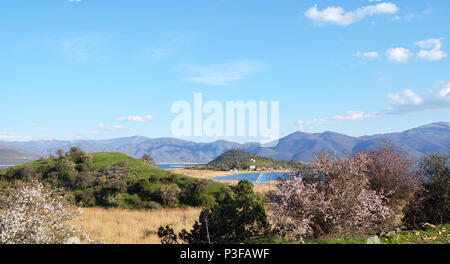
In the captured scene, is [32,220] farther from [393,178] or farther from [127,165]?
[127,165]

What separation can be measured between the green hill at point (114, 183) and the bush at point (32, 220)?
17471mm

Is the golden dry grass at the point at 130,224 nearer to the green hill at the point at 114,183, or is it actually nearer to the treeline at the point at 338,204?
the green hill at the point at 114,183

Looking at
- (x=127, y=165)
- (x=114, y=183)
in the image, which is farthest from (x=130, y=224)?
(x=127, y=165)

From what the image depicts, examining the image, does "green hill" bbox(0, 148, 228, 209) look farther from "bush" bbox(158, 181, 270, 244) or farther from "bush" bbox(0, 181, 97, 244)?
"bush" bbox(158, 181, 270, 244)

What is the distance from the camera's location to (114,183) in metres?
35.6

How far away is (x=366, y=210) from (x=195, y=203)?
23267mm

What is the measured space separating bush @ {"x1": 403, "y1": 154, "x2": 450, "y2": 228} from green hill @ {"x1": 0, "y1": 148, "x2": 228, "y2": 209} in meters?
21.2

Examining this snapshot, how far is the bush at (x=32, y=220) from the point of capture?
11711 millimetres

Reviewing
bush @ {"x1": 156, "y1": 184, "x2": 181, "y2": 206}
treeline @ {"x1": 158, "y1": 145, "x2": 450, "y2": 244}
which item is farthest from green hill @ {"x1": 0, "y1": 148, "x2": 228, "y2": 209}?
treeline @ {"x1": 158, "y1": 145, "x2": 450, "y2": 244}

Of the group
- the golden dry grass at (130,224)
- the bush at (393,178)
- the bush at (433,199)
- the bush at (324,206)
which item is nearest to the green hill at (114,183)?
the golden dry grass at (130,224)

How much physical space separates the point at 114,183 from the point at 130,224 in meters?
13.8

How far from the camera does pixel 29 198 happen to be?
42.8ft

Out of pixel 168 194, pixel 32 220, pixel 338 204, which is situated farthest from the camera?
pixel 168 194
